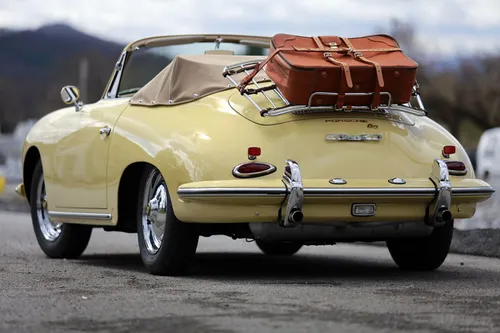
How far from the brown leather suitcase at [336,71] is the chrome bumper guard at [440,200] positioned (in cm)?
53

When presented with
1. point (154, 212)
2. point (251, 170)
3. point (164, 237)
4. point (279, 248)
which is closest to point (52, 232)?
point (279, 248)

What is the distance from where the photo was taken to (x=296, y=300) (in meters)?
6.24

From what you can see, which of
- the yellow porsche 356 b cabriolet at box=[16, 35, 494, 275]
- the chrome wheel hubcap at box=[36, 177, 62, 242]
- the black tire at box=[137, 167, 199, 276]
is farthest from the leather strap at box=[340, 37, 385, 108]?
the chrome wheel hubcap at box=[36, 177, 62, 242]

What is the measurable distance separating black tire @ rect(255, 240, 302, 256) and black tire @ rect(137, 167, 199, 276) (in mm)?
2492

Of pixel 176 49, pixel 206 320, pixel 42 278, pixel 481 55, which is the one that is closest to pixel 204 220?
pixel 42 278

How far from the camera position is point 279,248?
10.5m

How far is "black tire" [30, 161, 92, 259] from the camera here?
9.59 m

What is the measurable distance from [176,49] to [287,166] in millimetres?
2741

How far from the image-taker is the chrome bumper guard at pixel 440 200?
24.5ft

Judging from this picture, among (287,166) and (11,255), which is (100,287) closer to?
(287,166)

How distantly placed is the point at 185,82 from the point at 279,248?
2.75m

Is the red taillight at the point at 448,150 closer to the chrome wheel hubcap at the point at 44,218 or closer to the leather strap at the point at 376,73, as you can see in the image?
the leather strap at the point at 376,73

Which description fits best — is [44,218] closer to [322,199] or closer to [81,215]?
[81,215]

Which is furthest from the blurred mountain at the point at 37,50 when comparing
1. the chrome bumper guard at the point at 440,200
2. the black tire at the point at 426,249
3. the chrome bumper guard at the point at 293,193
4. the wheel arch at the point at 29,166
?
the chrome bumper guard at the point at 293,193
